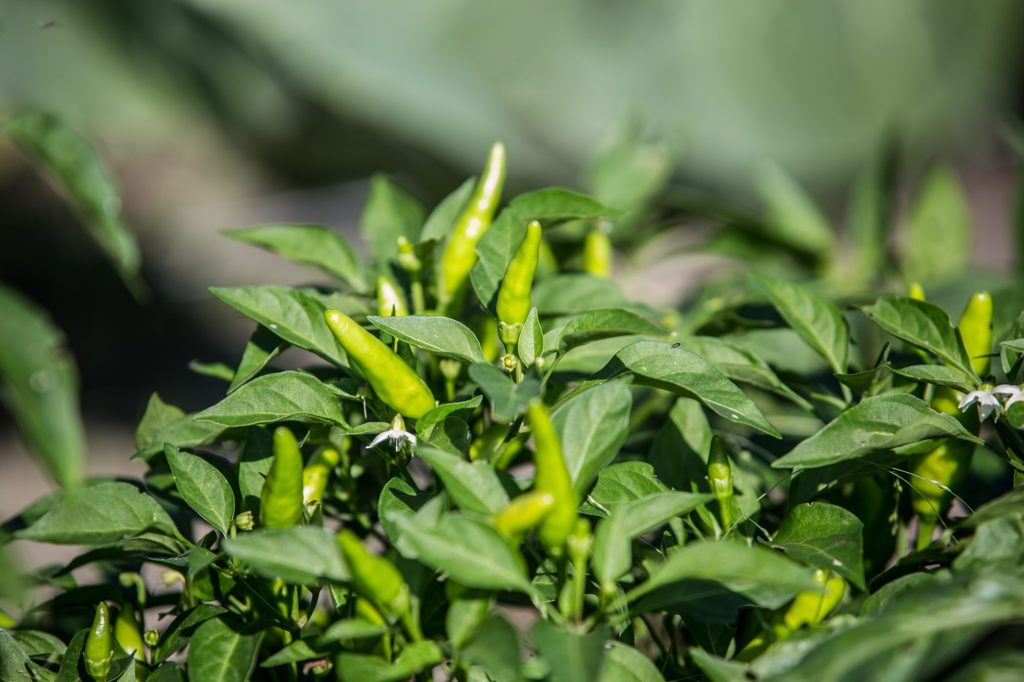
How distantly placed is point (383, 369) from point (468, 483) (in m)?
0.08

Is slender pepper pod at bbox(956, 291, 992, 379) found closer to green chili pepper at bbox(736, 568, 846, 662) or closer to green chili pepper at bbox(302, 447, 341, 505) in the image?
green chili pepper at bbox(736, 568, 846, 662)

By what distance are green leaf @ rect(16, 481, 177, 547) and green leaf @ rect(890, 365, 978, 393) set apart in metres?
0.39

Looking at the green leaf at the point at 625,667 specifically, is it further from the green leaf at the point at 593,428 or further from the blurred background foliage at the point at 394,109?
the blurred background foliage at the point at 394,109

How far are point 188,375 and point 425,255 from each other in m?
2.04

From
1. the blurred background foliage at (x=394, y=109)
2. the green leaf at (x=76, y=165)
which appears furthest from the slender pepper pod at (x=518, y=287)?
the blurred background foliage at (x=394, y=109)

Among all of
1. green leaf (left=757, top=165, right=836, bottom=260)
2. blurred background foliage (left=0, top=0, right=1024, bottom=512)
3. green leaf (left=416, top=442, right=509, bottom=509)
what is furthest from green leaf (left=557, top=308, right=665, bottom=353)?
blurred background foliage (left=0, top=0, right=1024, bottom=512)

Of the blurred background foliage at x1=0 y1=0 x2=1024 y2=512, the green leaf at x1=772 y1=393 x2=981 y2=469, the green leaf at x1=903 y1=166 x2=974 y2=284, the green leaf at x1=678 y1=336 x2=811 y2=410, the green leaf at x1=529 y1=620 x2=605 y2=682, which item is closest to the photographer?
the green leaf at x1=529 y1=620 x2=605 y2=682

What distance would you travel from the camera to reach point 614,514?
42 cm

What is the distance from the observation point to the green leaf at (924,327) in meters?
0.50

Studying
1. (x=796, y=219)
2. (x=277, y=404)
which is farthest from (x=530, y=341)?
(x=796, y=219)

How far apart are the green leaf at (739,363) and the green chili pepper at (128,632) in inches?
13.9

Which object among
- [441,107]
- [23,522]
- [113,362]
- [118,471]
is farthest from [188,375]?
[23,522]

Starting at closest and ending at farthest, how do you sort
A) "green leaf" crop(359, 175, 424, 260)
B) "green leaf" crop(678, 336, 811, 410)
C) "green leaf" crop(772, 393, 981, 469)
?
"green leaf" crop(772, 393, 981, 469) → "green leaf" crop(678, 336, 811, 410) → "green leaf" crop(359, 175, 424, 260)

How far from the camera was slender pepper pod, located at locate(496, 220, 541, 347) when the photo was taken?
490 millimetres
